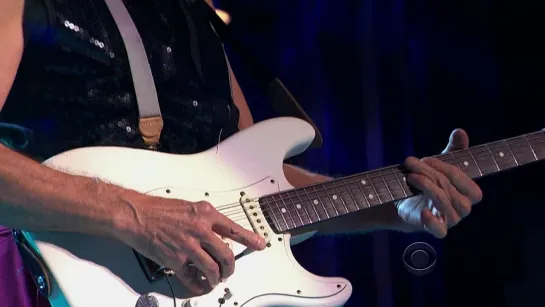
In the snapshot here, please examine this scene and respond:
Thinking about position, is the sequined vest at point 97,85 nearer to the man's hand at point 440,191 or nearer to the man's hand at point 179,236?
the man's hand at point 179,236

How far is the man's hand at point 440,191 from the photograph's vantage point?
111cm

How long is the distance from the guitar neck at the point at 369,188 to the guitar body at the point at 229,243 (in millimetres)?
29

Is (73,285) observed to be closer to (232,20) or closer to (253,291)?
(253,291)

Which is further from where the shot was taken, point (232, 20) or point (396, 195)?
point (232, 20)

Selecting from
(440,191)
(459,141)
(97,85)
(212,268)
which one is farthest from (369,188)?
(97,85)

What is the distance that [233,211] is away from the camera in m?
0.94

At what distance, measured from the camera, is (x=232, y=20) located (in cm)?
160

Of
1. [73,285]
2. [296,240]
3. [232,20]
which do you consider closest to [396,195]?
[296,240]

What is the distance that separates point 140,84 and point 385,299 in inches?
33.6

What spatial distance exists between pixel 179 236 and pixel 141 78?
34 cm

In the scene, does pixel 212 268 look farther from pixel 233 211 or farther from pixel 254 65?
pixel 254 65

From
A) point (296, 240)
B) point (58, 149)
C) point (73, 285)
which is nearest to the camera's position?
point (73, 285)

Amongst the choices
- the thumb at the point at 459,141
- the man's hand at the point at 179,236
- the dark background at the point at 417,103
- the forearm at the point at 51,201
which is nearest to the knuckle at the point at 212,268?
the man's hand at the point at 179,236

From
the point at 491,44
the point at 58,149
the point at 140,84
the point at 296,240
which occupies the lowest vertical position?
the point at 296,240
